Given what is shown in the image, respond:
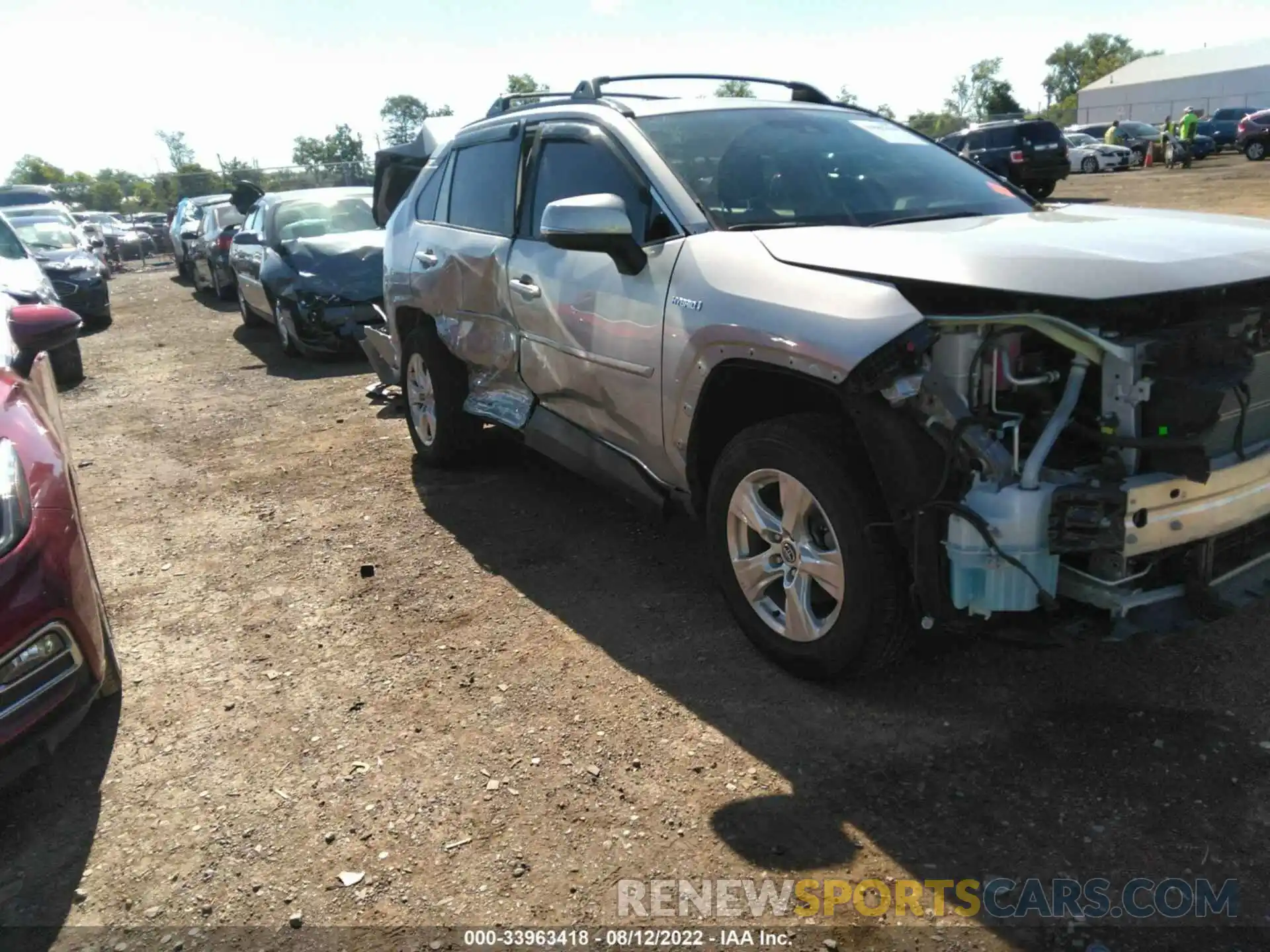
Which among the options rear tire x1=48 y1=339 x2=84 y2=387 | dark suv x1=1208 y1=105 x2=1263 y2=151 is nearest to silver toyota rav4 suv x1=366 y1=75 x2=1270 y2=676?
rear tire x1=48 y1=339 x2=84 y2=387

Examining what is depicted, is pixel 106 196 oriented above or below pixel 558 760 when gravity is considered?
above

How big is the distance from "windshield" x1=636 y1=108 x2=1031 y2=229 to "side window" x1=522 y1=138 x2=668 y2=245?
0.18 metres

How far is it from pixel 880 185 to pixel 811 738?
211 centimetres

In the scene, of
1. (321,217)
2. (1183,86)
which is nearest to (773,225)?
(321,217)

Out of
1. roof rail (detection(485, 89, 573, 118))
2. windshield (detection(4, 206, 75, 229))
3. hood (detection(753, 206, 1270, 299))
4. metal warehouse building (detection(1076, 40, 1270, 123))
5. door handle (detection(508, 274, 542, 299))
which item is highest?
metal warehouse building (detection(1076, 40, 1270, 123))

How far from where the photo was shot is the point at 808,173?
369 cm

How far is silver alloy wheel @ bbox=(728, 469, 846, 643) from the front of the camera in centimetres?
294

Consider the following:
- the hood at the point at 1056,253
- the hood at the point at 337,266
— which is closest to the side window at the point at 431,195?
the hood at the point at 1056,253

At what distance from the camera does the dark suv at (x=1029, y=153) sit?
20.8 metres

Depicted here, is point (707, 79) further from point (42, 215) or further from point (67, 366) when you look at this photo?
point (42, 215)

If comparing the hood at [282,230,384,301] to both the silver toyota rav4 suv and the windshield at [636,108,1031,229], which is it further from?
the windshield at [636,108,1031,229]

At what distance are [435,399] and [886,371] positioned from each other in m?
3.40

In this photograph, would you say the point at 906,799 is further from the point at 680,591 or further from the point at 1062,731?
the point at 680,591

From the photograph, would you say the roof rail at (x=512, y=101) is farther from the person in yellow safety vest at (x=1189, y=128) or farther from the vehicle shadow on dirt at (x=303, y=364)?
the person in yellow safety vest at (x=1189, y=128)
